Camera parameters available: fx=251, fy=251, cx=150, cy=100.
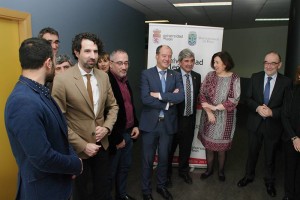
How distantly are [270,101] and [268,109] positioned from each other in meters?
0.12

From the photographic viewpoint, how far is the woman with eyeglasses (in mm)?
2547

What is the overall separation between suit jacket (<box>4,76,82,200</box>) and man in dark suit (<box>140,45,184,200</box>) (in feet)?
4.34

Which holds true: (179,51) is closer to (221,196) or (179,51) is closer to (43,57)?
(221,196)

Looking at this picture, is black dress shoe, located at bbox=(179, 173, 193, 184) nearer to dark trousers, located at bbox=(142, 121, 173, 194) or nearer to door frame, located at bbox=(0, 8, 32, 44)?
dark trousers, located at bbox=(142, 121, 173, 194)

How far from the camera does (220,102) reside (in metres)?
3.11

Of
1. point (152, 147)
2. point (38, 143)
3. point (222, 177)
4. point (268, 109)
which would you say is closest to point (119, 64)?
point (152, 147)

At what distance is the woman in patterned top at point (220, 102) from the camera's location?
3.08m

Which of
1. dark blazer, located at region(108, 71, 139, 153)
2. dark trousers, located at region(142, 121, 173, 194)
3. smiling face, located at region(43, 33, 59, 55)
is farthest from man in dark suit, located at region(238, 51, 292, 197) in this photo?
smiling face, located at region(43, 33, 59, 55)

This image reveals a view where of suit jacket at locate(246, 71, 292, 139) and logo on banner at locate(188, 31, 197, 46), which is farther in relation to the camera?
logo on banner at locate(188, 31, 197, 46)

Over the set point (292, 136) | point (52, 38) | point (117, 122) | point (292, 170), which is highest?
point (52, 38)

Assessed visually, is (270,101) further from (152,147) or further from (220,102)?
(152,147)

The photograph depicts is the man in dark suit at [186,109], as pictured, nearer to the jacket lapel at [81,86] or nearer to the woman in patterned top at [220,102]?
the woman in patterned top at [220,102]

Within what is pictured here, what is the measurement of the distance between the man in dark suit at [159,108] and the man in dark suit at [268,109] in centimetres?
98

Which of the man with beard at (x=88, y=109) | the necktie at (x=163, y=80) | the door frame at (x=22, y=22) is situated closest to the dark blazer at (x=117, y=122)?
the man with beard at (x=88, y=109)
